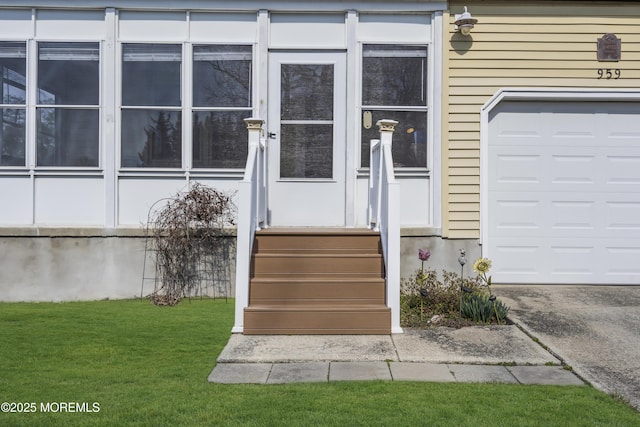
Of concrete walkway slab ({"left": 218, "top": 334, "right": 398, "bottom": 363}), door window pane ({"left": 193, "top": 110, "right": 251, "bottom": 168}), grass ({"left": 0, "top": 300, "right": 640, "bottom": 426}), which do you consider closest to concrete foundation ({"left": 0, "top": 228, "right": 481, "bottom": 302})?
door window pane ({"left": 193, "top": 110, "right": 251, "bottom": 168})

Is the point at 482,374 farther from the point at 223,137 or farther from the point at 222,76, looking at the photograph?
the point at 222,76

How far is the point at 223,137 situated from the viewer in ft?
23.6

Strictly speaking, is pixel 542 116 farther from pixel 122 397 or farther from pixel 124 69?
pixel 122 397

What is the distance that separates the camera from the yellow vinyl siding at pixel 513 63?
281 inches

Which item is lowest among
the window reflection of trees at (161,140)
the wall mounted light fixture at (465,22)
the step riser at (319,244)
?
the step riser at (319,244)

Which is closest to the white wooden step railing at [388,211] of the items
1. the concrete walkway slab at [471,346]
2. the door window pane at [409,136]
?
the concrete walkway slab at [471,346]

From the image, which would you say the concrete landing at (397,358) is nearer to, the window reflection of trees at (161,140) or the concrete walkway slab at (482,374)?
the concrete walkway slab at (482,374)

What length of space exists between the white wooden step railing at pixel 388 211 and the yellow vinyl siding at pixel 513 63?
1105 millimetres

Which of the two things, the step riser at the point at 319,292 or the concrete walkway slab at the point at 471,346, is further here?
the step riser at the point at 319,292

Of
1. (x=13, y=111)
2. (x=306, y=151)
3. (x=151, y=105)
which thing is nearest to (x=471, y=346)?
(x=306, y=151)

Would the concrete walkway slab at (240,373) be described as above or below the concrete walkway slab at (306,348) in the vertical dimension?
below

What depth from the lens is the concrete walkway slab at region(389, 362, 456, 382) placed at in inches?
160

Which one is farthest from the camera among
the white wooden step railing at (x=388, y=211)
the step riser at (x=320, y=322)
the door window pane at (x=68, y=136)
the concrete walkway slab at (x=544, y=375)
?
the door window pane at (x=68, y=136)

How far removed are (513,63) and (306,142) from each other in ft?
9.11
